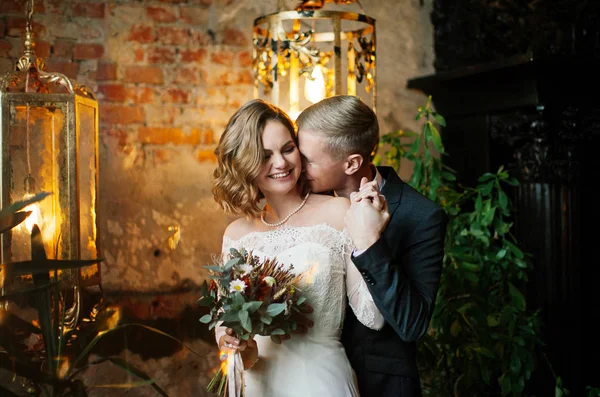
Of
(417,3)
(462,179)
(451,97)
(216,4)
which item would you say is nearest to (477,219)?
(462,179)

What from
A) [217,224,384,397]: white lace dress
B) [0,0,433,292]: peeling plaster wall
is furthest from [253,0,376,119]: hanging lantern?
Result: [217,224,384,397]: white lace dress

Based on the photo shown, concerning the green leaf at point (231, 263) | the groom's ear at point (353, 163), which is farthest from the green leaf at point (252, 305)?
the groom's ear at point (353, 163)

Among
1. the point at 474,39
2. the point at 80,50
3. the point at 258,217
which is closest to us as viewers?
the point at 258,217

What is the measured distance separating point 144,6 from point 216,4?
13.9 inches

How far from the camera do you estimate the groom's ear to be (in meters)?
2.07

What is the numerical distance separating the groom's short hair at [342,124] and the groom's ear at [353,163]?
0.01 metres

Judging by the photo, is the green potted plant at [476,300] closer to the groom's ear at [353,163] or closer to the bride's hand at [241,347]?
the groom's ear at [353,163]

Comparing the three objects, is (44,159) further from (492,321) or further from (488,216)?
(492,321)

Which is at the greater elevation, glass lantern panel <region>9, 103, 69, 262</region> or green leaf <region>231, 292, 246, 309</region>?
glass lantern panel <region>9, 103, 69, 262</region>

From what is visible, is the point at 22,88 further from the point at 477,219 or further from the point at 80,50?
the point at 477,219

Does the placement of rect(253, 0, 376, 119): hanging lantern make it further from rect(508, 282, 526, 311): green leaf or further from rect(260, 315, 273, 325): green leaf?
rect(260, 315, 273, 325): green leaf

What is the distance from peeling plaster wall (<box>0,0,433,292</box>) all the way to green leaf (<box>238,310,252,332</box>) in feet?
5.40

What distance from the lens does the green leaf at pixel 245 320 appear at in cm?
169

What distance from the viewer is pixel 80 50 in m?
3.11
